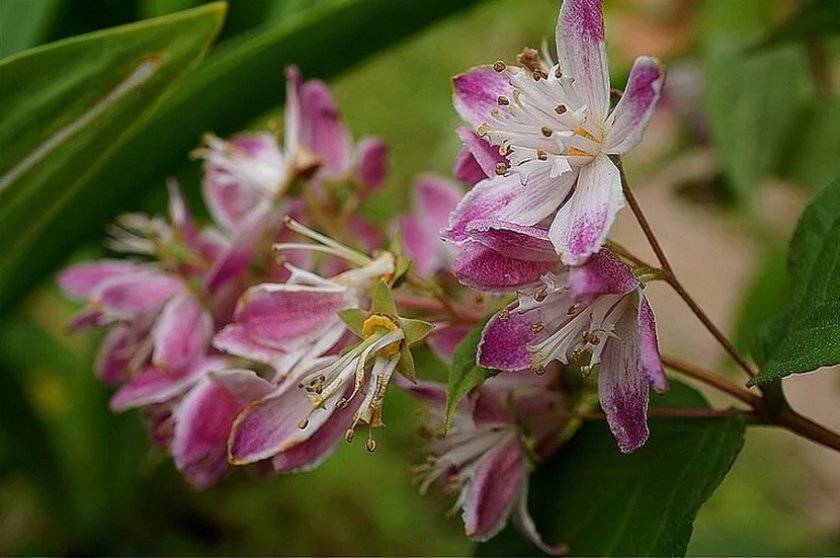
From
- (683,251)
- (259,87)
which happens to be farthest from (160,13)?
(683,251)

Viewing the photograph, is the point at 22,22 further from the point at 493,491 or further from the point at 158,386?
the point at 493,491

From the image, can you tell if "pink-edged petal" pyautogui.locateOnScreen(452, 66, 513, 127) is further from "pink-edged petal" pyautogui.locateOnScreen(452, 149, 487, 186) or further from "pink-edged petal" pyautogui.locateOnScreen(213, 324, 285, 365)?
"pink-edged petal" pyautogui.locateOnScreen(213, 324, 285, 365)

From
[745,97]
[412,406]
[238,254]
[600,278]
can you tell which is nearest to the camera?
[600,278]

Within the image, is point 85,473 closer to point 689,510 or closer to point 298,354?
point 298,354

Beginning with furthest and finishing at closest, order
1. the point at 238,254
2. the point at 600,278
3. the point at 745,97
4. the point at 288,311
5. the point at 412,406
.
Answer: the point at 412,406, the point at 745,97, the point at 238,254, the point at 288,311, the point at 600,278

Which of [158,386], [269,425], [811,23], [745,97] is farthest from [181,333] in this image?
[745,97]

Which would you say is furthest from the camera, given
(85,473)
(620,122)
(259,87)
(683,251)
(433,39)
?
(433,39)
